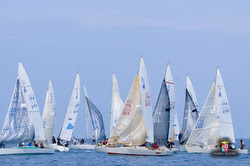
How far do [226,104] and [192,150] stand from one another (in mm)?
5848

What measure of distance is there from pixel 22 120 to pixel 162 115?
44.3 ft

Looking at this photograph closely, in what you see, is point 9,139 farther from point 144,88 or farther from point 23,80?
point 144,88

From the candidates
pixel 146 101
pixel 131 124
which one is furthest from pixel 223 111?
pixel 131 124

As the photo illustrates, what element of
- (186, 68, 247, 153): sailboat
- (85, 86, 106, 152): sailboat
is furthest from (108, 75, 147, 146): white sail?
(85, 86, 106, 152): sailboat

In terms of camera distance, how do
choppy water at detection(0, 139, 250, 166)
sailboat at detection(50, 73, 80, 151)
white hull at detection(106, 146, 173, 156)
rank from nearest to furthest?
choppy water at detection(0, 139, 250, 166), white hull at detection(106, 146, 173, 156), sailboat at detection(50, 73, 80, 151)

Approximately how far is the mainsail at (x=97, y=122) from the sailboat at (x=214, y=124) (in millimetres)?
16580

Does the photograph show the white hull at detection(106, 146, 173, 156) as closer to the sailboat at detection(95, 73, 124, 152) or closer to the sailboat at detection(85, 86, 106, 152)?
the sailboat at detection(95, 73, 124, 152)

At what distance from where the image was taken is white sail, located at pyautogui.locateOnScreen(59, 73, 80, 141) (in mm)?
78250

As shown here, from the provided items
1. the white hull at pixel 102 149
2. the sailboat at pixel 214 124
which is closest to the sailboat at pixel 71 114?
the white hull at pixel 102 149

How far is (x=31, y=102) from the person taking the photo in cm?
6200

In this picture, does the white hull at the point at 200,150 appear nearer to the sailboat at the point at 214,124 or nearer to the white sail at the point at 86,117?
the sailboat at the point at 214,124

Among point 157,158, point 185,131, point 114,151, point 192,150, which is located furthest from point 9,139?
point 185,131

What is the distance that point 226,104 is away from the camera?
65.6 meters

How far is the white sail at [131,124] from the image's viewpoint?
5716 cm
